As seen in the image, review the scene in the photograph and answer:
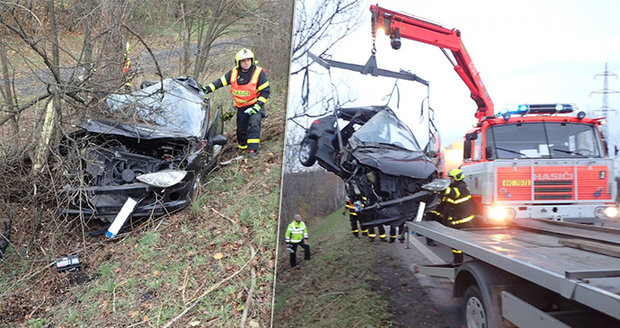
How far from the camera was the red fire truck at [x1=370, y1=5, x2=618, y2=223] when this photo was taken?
17.4 feet

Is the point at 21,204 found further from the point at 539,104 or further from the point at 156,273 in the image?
the point at 539,104

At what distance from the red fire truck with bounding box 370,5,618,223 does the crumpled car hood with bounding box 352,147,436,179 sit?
2.67ft

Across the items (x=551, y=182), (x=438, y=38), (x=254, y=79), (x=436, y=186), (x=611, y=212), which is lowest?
(x=611, y=212)

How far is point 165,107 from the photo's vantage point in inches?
251

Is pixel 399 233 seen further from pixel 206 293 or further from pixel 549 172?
pixel 206 293

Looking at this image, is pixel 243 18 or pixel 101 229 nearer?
pixel 101 229

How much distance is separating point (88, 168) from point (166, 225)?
1120 mm

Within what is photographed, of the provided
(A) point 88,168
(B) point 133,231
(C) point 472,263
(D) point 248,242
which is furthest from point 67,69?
(C) point 472,263

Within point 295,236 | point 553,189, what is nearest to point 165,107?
point 295,236

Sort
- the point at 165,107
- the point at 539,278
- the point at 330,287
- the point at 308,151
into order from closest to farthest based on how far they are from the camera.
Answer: the point at 539,278, the point at 330,287, the point at 308,151, the point at 165,107

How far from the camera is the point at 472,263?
11.1 ft

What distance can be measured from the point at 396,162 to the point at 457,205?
0.94m

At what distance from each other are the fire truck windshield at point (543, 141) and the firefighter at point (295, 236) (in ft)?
11.4

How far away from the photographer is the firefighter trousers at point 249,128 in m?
6.87
